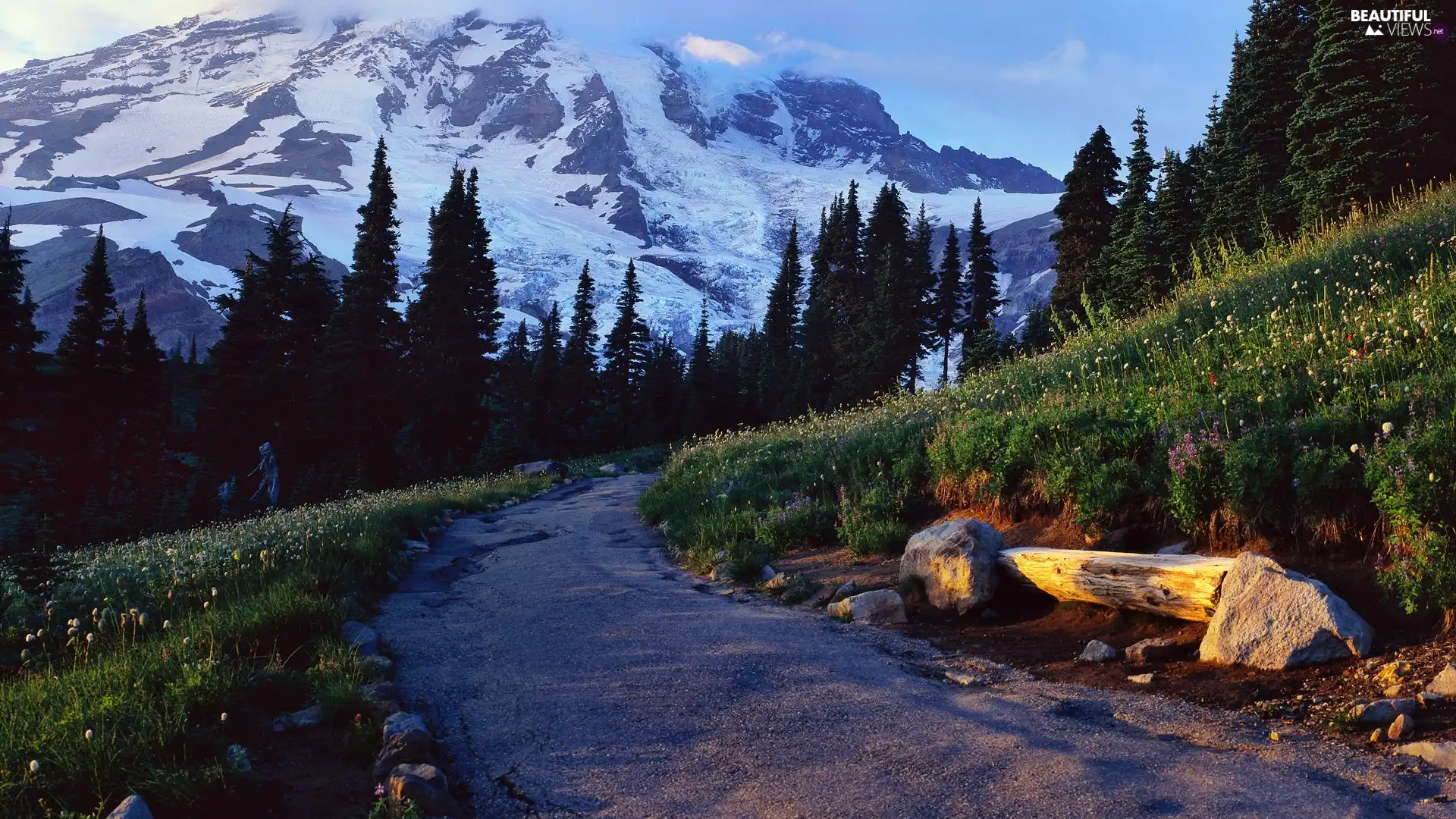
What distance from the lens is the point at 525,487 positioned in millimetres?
24547

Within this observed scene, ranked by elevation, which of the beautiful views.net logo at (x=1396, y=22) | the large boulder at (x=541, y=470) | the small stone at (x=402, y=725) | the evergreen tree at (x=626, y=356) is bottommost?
the large boulder at (x=541, y=470)

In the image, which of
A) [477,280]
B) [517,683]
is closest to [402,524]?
[517,683]

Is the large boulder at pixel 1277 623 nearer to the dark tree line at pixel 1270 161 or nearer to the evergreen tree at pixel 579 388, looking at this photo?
the dark tree line at pixel 1270 161

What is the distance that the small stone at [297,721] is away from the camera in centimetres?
492

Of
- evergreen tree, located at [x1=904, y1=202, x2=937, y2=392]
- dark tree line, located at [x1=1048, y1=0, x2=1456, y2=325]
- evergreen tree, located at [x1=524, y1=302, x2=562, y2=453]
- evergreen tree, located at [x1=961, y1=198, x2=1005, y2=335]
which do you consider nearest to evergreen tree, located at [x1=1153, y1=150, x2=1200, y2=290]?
dark tree line, located at [x1=1048, y1=0, x2=1456, y2=325]

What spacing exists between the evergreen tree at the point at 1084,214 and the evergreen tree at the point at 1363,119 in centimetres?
1697

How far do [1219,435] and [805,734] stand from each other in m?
4.78

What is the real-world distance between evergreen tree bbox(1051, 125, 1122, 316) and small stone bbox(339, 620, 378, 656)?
39954 mm

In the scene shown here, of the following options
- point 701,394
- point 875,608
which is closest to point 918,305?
point 701,394

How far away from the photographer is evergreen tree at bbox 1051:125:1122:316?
41719 mm

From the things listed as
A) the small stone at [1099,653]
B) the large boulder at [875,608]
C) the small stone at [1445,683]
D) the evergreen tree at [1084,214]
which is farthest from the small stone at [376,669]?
the evergreen tree at [1084,214]

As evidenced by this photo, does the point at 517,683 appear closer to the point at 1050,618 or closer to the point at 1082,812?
the point at 1082,812

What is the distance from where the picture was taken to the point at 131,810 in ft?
11.6

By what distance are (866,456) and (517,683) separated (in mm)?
7539
